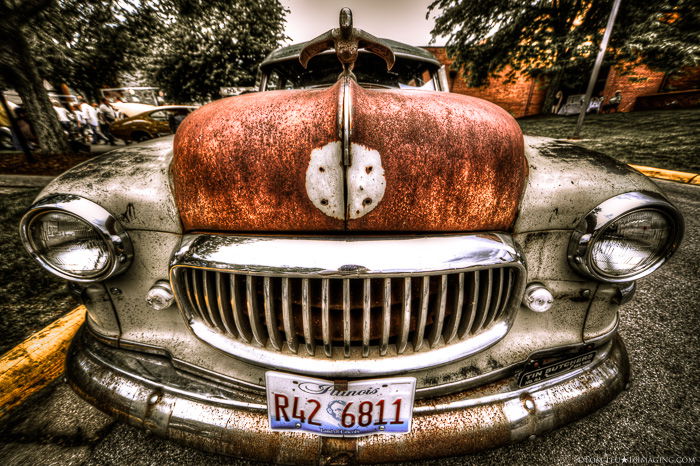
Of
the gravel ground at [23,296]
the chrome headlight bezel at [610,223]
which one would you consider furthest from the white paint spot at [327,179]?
the gravel ground at [23,296]

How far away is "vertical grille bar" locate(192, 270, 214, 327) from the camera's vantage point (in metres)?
0.95

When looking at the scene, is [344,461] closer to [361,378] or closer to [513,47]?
[361,378]

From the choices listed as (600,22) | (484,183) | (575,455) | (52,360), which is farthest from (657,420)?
(600,22)

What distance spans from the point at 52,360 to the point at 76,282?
0.78m

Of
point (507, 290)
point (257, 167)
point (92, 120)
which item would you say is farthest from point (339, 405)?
point (92, 120)

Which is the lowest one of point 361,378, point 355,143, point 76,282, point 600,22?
point 361,378

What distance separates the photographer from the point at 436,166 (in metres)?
0.89

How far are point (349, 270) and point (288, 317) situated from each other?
0.79 ft

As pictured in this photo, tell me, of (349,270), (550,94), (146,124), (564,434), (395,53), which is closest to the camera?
(349,270)

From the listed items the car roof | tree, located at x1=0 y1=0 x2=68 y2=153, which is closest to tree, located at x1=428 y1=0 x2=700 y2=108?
the car roof

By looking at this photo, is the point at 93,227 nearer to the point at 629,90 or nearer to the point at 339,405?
the point at 339,405

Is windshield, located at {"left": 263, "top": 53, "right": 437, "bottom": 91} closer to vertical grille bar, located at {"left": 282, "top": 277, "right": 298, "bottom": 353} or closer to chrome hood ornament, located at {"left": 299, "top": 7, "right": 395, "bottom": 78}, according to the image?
chrome hood ornament, located at {"left": 299, "top": 7, "right": 395, "bottom": 78}

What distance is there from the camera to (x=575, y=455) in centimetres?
107

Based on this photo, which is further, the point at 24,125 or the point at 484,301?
the point at 24,125
